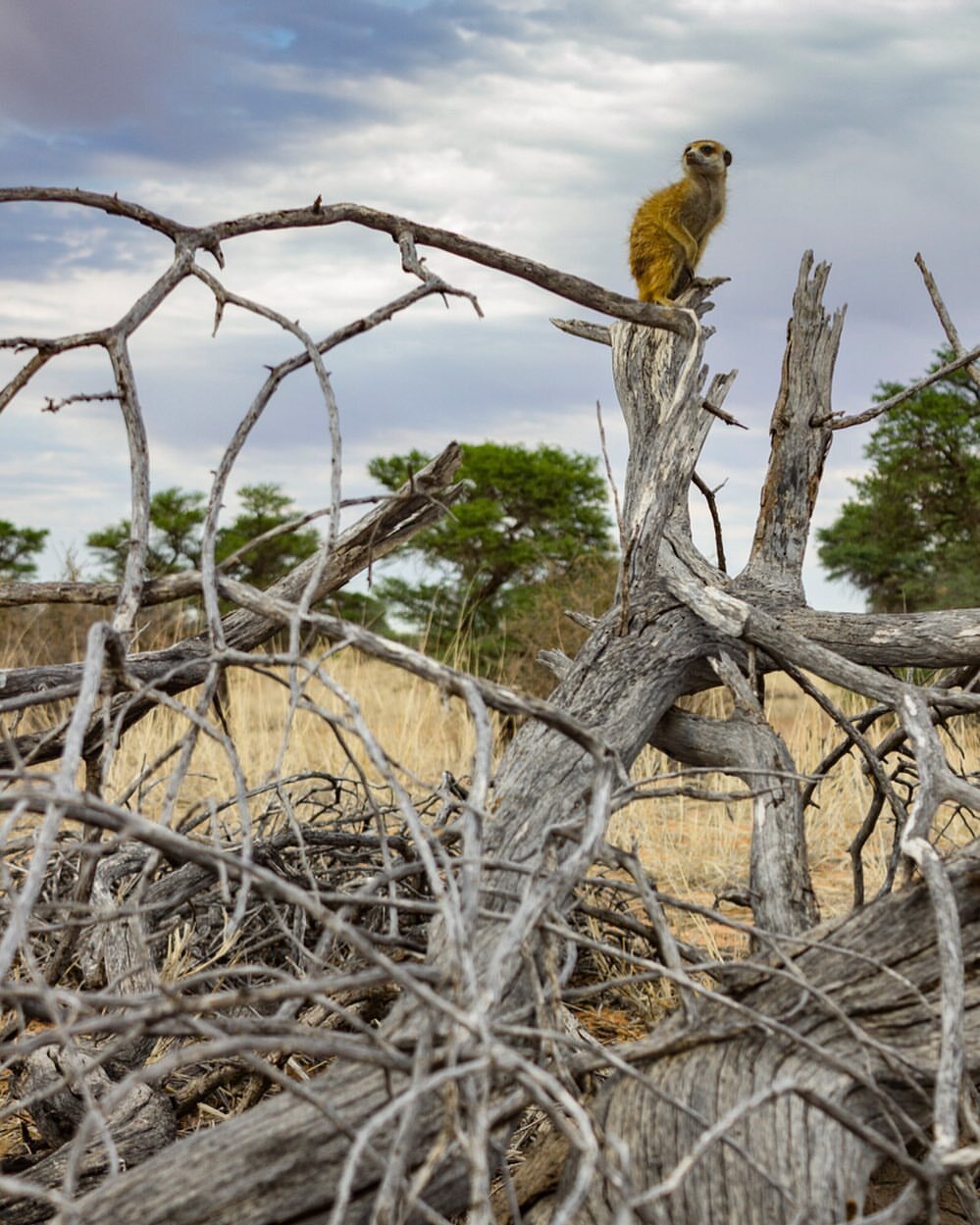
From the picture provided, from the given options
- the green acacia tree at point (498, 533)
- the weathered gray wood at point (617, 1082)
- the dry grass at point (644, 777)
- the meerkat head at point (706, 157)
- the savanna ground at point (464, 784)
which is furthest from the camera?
the green acacia tree at point (498, 533)

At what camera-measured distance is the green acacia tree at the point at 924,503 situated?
1457cm

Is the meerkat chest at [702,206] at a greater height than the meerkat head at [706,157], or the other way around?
the meerkat head at [706,157]

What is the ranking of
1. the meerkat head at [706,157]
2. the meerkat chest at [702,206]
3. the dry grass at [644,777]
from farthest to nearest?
the dry grass at [644,777] < the meerkat head at [706,157] < the meerkat chest at [702,206]

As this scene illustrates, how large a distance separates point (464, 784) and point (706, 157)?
2.78 meters

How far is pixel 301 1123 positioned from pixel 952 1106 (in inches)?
34.1

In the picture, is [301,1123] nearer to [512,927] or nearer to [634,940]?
[512,927]

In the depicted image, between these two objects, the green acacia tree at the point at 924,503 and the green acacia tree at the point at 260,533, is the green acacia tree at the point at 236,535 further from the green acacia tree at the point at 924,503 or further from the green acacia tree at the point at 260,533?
the green acacia tree at the point at 924,503

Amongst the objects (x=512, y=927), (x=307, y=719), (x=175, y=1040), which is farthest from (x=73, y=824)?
(x=512, y=927)

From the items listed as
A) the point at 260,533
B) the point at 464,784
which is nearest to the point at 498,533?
the point at 260,533

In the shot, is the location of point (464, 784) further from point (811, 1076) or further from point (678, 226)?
point (811, 1076)

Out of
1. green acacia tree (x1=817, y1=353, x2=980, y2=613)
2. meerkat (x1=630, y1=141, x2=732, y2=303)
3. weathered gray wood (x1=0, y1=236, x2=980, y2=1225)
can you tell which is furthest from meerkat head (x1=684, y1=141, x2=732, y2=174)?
green acacia tree (x1=817, y1=353, x2=980, y2=613)

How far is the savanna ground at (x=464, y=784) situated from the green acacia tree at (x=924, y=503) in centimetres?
408

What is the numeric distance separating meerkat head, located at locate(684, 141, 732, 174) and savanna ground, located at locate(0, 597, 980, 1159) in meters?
2.11

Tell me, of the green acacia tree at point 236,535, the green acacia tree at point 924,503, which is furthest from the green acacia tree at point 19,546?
the green acacia tree at point 924,503
